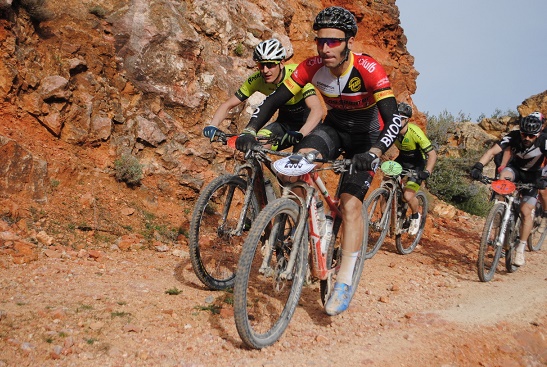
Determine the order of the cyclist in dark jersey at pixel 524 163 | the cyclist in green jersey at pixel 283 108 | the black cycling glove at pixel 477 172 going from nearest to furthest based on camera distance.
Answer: the cyclist in green jersey at pixel 283 108 → the black cycling glove at pixel 477 172 → the cyclist in dark jersey at pixel 524 163

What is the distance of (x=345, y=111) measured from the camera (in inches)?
212

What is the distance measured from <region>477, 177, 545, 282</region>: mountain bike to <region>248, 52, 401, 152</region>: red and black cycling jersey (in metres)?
3.20

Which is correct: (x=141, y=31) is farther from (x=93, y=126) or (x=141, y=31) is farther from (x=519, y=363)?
(x=519, y=363)

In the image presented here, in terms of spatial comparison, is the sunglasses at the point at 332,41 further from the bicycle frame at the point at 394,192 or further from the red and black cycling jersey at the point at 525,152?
the red and black cycling jersey at the point at 525,152

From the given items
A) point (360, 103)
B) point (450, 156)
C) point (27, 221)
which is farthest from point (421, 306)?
point (450, 156)

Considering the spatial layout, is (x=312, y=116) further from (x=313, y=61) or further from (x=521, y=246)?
(x=521, y=246)

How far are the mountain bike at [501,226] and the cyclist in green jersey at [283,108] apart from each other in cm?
340

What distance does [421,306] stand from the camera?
236 inches

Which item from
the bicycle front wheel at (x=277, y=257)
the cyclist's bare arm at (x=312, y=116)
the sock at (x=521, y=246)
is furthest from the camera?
the sock at (x=521, y=246)

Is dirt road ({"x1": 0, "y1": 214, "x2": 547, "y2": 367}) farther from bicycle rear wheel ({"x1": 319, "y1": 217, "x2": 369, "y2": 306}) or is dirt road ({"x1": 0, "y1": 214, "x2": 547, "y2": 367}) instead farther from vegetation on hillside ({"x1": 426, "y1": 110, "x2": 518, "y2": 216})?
vegetation on hillside ({"x1": 426, "y1": 110, "x2": 518, "y2": 216})

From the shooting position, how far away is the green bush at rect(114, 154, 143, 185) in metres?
8.17

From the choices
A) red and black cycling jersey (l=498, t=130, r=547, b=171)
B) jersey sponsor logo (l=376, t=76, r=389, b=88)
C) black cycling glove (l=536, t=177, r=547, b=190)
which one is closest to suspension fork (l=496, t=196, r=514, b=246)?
black cycling glove (l=536, t=177, r=547, b=190)

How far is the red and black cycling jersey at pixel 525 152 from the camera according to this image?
8.08 meters

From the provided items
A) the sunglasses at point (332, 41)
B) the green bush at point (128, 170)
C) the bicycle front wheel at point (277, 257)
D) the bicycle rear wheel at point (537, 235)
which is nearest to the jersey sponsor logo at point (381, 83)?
the sunglasses at point (332, 41)
